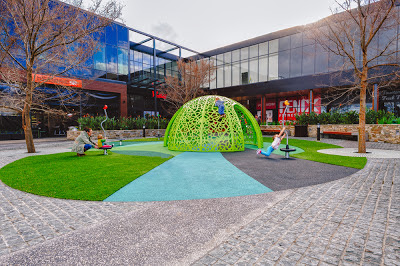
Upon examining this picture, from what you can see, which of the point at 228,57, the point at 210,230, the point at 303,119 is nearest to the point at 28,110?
the point at 210,230

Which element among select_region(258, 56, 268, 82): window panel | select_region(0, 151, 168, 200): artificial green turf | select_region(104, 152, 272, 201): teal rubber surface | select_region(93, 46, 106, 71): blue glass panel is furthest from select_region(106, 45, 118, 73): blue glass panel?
select_region(104, 152, 272, 201): teal rubber surface

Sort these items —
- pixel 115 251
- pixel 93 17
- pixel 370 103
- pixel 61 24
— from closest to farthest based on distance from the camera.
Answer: pixel 115 251
pixel 61 24
pixel 93 17
pixel 370 103

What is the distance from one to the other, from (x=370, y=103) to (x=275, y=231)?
2738cm

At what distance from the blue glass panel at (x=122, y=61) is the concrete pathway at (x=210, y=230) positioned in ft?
85.2

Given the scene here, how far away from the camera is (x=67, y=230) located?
10.4 feet

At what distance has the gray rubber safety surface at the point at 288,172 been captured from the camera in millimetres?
5594

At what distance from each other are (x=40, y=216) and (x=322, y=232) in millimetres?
4459

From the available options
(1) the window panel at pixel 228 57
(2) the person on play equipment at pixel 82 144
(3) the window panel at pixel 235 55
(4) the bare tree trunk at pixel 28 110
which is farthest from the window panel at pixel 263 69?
(4) the bare tree trunk at pixel 28 110

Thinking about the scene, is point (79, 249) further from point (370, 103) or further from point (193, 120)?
point (370, 103)

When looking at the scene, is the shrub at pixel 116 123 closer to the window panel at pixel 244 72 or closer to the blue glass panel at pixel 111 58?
the blue glass panel at pixel 111 58

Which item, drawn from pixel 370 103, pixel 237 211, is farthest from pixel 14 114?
pixel 370 103

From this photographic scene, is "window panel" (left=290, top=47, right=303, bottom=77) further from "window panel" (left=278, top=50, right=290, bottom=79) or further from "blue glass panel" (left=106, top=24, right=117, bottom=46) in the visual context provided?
"blue glass panel" (left=106, top=24, right=117, bottom=46)

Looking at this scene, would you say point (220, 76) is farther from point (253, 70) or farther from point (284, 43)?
point (284, 43)

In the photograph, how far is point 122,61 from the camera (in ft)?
92.6
